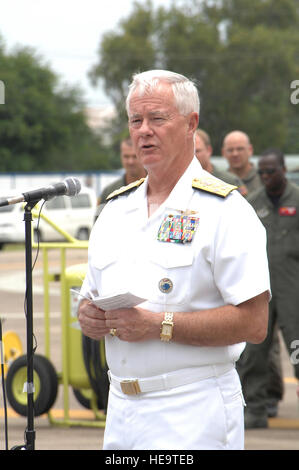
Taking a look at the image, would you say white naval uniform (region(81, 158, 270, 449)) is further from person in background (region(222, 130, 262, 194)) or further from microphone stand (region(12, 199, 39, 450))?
person in background (region(222, 130, 262, 194))

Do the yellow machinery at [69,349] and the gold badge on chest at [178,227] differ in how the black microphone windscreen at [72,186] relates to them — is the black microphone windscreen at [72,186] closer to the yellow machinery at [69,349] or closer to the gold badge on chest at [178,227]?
the gold badge on chest at [178,227]

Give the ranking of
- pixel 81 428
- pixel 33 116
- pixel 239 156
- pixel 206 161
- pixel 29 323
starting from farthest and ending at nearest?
pixel 33 116 → pixel 239 156 → pixel 206 161 → pixel 81 428 → pixel 29 323

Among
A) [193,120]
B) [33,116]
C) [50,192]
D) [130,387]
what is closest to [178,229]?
[193,120]

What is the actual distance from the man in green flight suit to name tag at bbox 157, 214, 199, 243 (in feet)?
12.1

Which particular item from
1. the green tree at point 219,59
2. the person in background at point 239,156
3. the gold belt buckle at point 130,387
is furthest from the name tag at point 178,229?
the green tree at point 219,59

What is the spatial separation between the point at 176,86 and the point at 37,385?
4002 mm

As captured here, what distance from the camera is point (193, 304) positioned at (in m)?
2.74

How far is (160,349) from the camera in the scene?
2.74 m

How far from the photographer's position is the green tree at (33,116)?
53031 millimetres

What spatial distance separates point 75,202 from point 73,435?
22034mm

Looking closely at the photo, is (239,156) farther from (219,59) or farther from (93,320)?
(219,59)

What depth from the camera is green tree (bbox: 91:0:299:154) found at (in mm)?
55469

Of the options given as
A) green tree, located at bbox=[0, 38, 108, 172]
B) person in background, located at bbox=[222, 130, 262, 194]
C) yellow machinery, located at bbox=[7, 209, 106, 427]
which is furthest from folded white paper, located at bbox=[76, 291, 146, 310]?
green tree, located at bbox=[0, 38, 108, 172]
